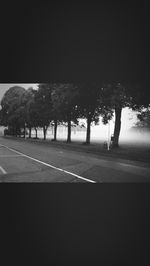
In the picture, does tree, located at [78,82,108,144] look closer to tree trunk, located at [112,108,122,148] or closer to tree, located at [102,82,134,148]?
tree, located at [102,82,134,148]

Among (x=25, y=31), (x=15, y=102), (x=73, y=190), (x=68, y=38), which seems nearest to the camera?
(x=25, y=31)

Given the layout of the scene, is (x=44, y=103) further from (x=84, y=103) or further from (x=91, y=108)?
(x=84, y=103)

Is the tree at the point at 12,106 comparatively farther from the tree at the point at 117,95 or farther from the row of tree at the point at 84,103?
the tree at the point at 117,95

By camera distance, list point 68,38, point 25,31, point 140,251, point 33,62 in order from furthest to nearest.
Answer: point 33,62 < point 68,38 < point 25,31 < point 140,251

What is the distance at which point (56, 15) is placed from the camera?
5.15m

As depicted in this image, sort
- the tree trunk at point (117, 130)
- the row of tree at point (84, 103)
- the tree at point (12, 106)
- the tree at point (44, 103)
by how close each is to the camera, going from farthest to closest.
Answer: the tree at point (12, 106)
the tree at point (44, 103)
the tree trunk at point (117, 130)
the row of tree at point (84, 103)

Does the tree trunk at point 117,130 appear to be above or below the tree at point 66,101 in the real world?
below

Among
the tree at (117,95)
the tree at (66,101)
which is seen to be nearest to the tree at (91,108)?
the tree at (117,95)

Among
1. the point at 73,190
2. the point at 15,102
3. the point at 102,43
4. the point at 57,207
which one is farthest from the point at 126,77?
the point at 15,102

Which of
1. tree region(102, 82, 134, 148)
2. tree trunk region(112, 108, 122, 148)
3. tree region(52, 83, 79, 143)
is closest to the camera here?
tree region(102, 82, 134, 148)

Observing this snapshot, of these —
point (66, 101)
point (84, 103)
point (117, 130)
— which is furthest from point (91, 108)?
point (66, 101)

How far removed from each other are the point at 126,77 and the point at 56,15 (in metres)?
4.15

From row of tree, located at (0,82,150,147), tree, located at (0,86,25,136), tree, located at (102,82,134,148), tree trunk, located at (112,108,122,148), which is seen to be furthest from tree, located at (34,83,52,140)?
tree, located at (0,86,25,136)

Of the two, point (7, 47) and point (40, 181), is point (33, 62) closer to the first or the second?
point (7, 47)
